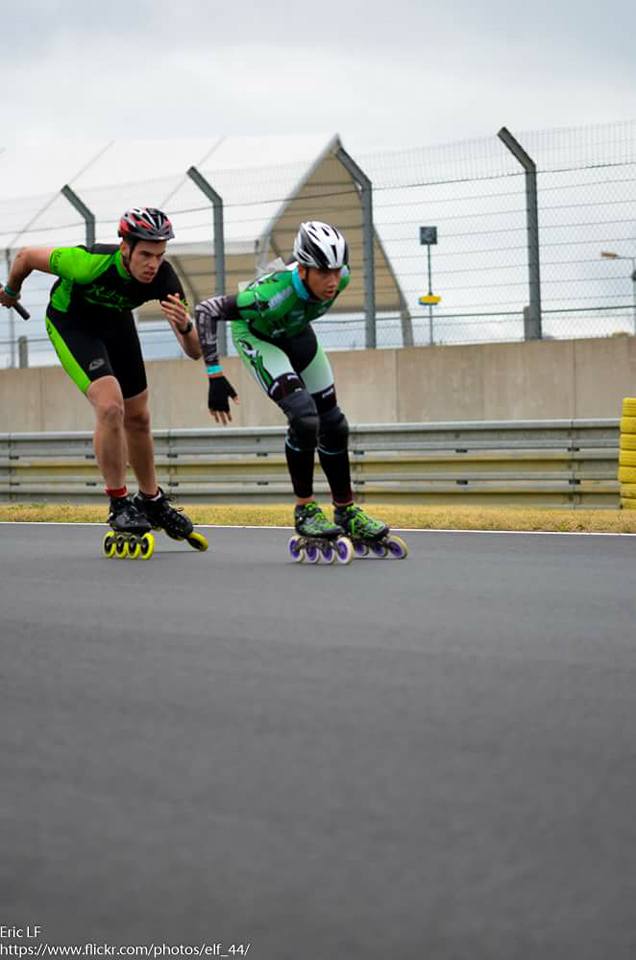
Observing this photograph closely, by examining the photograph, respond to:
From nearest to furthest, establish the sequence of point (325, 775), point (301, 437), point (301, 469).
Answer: point (325, 775) < point (301, 437) < point (301, 469)

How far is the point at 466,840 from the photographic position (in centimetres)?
312

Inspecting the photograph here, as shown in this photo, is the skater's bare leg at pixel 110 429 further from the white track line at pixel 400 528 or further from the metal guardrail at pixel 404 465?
the metal guardrail at pixel 404 465

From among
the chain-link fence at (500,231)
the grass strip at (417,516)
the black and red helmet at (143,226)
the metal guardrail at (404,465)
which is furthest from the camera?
the chain-link fence at (500,231)

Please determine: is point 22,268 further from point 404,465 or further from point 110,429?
point 404,465

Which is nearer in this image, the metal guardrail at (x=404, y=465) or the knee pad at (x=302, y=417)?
the knee pad at (x=302, y=417)

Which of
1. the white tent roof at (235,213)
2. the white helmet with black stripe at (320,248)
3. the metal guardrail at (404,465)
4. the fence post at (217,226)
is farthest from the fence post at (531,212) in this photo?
the white helmet with black stripe at (320,248)

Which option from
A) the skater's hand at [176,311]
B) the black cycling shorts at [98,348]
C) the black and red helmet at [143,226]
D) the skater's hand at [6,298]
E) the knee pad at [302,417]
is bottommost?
the knee pad at [302,417]

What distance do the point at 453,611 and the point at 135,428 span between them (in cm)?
409

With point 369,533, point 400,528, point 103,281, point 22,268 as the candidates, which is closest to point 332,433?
point 369,533

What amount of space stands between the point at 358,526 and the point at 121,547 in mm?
1445

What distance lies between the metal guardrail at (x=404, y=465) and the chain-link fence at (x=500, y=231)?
249 centimetres

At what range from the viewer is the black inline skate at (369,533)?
31.3 feet

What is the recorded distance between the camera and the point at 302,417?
30.5ft

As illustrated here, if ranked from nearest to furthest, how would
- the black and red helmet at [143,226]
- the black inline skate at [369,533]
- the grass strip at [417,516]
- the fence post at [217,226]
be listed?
1. the black and red helmet at [143,226]
2. the black inline skate at [369,533]
3. the grass strip at [417,516]
4. the fence post at [217,226]
